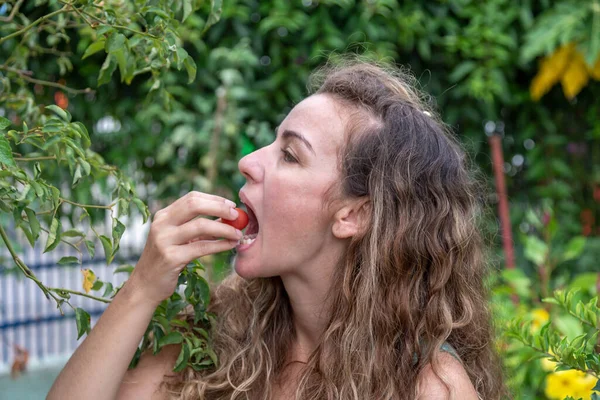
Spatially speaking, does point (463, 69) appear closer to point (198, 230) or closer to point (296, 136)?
point (296, 136)

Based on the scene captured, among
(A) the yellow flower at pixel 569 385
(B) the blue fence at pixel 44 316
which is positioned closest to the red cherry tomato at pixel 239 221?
(A) the yellow flower at pixel 569 385

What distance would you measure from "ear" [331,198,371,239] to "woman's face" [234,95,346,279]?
0.02m

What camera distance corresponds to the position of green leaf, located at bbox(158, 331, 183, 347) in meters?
1.65

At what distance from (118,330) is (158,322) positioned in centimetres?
11

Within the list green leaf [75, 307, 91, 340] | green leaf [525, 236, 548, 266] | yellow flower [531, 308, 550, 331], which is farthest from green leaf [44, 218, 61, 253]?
green leaf [525, 236, 548, 266]

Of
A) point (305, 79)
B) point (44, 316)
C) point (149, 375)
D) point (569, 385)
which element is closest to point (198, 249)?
point (149, 375)

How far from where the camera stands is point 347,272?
1725mm

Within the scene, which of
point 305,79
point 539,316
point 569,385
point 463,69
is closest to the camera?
point 569,385

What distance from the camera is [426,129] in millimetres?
1769

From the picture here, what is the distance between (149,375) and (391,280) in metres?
0.57

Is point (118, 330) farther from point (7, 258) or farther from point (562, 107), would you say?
point (562, 107)

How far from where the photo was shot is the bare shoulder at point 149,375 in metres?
1.75

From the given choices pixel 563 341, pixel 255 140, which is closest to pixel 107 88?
pixel 255 140

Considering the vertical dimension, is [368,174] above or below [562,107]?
above
